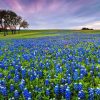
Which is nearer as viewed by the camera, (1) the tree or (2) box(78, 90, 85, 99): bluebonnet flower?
(2) box(78, 90, 85, 99): bluebonnet flower

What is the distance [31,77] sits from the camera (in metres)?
8.24

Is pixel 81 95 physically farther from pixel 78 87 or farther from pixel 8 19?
pixel 8 19

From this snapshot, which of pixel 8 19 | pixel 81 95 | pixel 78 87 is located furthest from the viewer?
pixel 8 19

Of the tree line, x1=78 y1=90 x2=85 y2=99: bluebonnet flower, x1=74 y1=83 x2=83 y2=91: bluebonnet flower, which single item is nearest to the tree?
the tree line

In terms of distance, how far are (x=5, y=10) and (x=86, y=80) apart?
321 feet

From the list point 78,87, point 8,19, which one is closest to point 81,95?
point 78,87

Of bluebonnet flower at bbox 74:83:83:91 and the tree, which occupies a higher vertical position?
bluebonnet flower at bbox 74:83:83:91

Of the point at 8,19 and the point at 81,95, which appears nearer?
the point at 81,95

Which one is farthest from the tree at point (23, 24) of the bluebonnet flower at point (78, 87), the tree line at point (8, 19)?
the bluebonnet flower at point (78, 87)

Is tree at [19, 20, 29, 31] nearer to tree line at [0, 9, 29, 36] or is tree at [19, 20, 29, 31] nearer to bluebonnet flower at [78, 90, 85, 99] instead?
tree line at [0, 9, 29, 36]

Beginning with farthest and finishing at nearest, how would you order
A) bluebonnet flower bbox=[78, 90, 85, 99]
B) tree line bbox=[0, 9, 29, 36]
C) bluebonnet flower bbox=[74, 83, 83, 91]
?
tree line bbox=[0, 9, 29, 36]
bluebonnet flower bbox=[74, 83, 83, 91]
bluebonnet flower bbox=[78, 90, 85, 99]

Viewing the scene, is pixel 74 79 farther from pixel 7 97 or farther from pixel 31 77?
pixel 7 97

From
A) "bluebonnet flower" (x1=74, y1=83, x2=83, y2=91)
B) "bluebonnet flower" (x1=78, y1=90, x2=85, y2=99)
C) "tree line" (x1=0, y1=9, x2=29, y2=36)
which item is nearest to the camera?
"bluebonnet flower" (x1=78, y1=90, x2=85, y2=99)

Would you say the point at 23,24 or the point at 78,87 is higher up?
the point at 78,87
